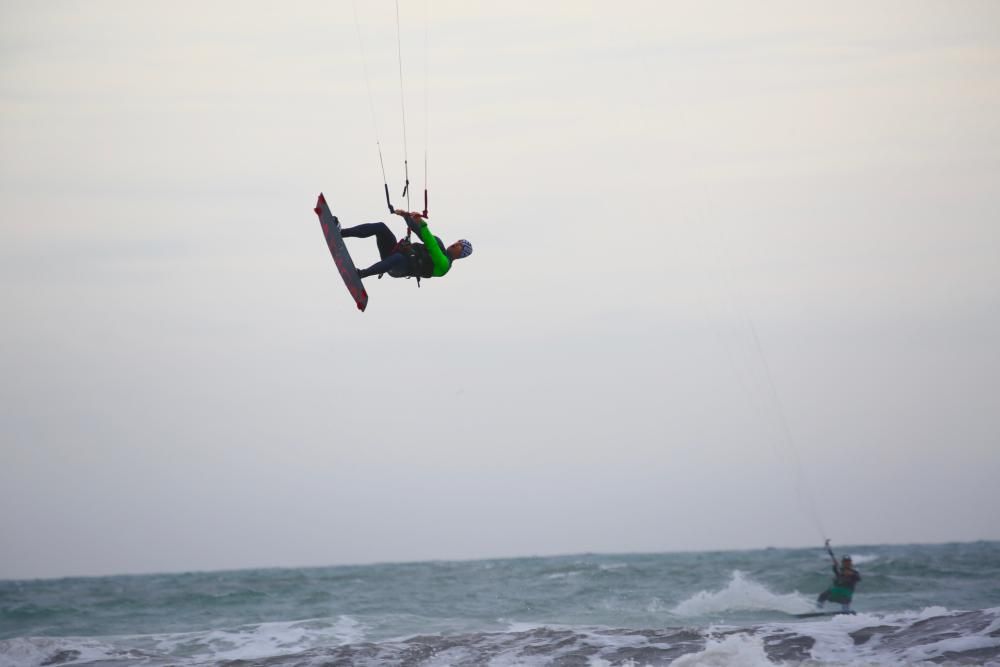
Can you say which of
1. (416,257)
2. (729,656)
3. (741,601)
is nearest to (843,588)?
(741,601)

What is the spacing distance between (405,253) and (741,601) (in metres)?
16.1

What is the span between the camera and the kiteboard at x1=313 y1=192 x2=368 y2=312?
1144 centimetres

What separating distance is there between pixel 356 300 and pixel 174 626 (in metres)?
12.2

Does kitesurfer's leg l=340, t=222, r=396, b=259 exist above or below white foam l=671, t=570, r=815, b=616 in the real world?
above

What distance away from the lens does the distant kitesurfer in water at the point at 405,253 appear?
11.3 metres

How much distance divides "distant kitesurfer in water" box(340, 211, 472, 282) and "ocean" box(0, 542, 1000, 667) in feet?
17.1

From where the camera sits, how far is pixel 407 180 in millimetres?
11070

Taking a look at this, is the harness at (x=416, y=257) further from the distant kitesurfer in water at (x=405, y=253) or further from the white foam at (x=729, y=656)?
the white foam at (x=729, y=656)

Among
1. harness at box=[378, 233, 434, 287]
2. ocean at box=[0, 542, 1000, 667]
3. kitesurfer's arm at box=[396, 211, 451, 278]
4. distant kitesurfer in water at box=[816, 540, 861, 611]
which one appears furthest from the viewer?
distant kitesurfer in water at box=[816, 540, 861, 611]

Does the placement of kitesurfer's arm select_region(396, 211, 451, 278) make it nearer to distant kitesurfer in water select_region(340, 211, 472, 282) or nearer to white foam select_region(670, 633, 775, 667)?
distant kitesurfer in water select_region(340, 211, 472, 282)

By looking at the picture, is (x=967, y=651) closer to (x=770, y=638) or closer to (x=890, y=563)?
(x=770, y=638)

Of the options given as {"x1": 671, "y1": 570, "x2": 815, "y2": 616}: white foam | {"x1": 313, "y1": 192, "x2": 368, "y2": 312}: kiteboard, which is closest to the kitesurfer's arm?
{"x1": 313, "y1": 192, "x2": 368, "y2": 312}: kiteboard

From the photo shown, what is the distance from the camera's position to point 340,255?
11484mm

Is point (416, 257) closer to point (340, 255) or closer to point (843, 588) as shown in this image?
point (340, 255)
